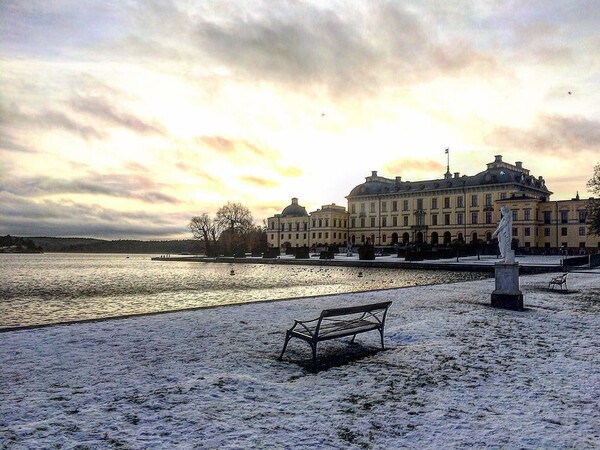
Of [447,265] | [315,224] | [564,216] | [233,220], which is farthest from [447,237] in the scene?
[447,265]

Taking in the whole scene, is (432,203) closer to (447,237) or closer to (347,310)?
(447,237)

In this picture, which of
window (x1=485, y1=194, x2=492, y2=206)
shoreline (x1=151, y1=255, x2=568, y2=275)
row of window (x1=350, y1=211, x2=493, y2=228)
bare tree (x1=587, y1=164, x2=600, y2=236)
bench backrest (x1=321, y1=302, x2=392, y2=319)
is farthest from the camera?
row of window (x1=350, y1=211, x2=493, y2=228)

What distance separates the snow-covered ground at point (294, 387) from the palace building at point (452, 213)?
63.9m

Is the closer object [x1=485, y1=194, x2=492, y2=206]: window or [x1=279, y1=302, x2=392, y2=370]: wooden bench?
[x1=279, y1=302, x2=392, y2=370]: wooden bench

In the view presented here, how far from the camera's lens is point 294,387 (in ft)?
17.7

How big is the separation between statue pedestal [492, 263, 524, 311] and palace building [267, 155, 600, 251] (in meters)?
58.8

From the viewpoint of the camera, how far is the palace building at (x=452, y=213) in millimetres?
68750

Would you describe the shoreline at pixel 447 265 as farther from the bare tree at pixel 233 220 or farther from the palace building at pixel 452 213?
the bare tree at pixel 233 220

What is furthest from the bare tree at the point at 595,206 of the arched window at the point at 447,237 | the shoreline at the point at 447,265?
the arched window at the point at 447,237

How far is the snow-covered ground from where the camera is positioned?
13.3ft

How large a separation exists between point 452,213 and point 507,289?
7188 centimetres

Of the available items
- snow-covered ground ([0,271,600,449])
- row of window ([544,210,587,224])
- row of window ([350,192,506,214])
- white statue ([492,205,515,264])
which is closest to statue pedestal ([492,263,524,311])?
white statue ([492,205,515,264])

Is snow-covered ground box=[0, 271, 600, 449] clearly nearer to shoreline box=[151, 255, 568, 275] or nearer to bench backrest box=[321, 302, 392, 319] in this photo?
bench backrest box=[321, 302, 392, 319]

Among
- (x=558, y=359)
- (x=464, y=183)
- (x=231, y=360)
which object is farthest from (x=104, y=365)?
(x=464, y=183)
